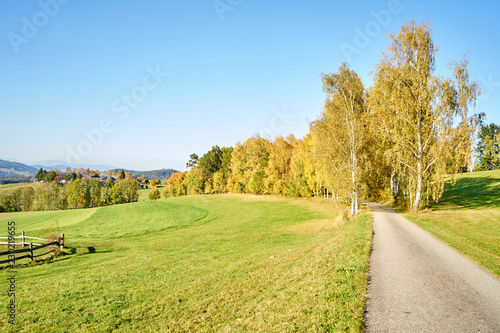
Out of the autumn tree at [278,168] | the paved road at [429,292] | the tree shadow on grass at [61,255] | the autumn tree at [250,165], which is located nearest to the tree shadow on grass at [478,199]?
the paved road at [429,292]

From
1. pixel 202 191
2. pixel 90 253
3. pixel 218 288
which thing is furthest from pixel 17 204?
pixel 218 288

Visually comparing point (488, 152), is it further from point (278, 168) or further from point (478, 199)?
point (278, 168)

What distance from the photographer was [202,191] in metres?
90.9

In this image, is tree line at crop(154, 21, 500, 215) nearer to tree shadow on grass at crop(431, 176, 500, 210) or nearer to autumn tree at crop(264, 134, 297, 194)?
tree shadow on grass at crop(431, 176, 500, 210)

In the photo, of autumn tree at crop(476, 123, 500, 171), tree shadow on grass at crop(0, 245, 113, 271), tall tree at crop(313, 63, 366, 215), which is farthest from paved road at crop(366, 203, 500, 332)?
autumn tree at crop(476, 123, 500, 171)

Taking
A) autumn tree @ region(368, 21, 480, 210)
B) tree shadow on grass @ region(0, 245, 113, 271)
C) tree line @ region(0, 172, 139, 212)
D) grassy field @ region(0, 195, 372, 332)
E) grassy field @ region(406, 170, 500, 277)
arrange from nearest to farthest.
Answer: grassy field @ region(0, 195, 372, 332) → grassy field @ region(406, 170, 500, 277) → tree shadow on grass @ region(0, 245, 113, 271) → autumn tree @ region(368, 21, 480, 210) → tree line @ region(0, 172, 139, 212)

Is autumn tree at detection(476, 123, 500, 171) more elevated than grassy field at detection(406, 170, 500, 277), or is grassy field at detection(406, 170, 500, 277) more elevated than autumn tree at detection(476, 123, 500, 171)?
autumn tree at detection(476, 123, 500, 171)

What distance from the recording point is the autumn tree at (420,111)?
82.4ft

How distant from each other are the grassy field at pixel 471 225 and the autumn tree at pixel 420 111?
319cm

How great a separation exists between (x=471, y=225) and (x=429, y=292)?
1848cm

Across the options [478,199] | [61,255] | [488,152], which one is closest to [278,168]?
[478,199]

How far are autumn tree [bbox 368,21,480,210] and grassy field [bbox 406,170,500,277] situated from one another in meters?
3.19

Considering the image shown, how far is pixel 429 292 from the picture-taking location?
26.5ft

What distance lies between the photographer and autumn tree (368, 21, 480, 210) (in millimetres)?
25125
